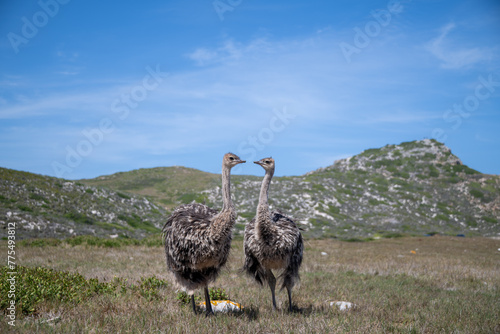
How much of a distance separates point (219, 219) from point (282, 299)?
3.13 metres

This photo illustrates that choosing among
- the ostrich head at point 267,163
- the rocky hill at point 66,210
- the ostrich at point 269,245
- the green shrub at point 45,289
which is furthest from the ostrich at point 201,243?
the rocky hill at point 66,210

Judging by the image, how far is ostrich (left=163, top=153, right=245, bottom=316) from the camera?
6.71m

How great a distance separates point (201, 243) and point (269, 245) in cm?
134

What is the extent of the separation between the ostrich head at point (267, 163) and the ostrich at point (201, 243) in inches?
32.7

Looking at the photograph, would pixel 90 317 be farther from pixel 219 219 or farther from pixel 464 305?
pixel 464 305

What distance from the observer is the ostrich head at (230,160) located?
717 centimetres

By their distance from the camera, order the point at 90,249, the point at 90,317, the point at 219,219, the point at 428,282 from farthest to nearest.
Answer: the point at 90,249, the point at 428,282, the point at 219,219, the point at 90,317

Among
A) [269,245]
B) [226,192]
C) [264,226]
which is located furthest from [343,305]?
[226,192]

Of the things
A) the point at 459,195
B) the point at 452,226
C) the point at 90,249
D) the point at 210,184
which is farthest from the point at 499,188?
the point at 90,249

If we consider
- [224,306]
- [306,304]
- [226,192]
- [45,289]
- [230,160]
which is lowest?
[306,304]

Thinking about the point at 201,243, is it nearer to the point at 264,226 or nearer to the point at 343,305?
the point at 264,226

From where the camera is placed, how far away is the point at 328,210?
4597 cm

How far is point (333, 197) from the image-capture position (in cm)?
4956

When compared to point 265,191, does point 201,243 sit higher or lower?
lower
